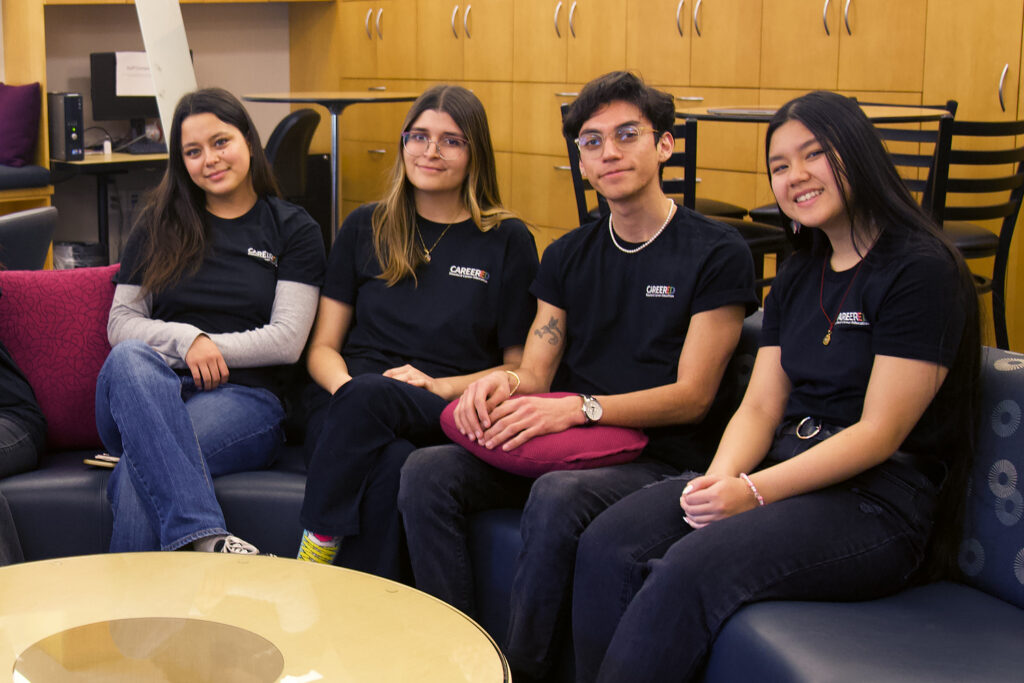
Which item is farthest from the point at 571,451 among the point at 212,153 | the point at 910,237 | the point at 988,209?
the point at 988,209

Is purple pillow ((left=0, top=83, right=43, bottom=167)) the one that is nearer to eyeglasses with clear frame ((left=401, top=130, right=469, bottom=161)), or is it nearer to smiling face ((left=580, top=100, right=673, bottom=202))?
eyeglasses with clear frame ((left=401, top=130, right=469, bottom=161))

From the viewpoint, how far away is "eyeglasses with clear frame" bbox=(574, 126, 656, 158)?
86.2 inches

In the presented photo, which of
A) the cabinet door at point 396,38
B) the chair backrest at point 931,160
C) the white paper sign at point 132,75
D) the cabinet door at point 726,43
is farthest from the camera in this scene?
the cabinet door at point 396,38

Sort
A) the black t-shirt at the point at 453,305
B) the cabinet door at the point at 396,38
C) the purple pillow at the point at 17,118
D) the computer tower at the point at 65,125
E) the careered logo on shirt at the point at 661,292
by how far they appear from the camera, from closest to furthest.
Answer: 1. the careered logo on shirt at the point at 661,292
2. the black t-shirt at the point at 453,305
3. the purple pillow at the point at 17,118
4. the computer tower at the point at 65,125
5. the cabinet door at the point at 396,38

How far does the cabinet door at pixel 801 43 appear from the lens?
449cm

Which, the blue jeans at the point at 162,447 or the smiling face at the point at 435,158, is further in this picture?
the smiling face at the point at 435,158

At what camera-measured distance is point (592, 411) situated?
209cm

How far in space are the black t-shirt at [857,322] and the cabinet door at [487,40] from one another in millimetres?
4359

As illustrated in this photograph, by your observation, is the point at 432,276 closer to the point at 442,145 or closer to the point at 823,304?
the point at 442,145

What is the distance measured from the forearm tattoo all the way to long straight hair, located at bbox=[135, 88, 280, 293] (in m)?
0.82

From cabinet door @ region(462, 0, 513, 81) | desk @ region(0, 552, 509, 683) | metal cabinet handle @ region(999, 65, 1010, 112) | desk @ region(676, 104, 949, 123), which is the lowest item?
desk @ region(0, 552, 509, 683)

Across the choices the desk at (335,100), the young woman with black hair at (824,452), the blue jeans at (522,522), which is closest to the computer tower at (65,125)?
the desk at (335,100)

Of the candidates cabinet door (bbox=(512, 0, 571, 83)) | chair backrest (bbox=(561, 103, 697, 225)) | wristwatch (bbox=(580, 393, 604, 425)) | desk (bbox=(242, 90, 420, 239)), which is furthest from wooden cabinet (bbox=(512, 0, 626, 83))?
wristwatch (bbox=(580, 393, 604, 425))

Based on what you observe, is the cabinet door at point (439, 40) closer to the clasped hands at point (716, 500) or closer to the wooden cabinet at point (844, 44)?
the wooden cabinet at point (844, 44)
